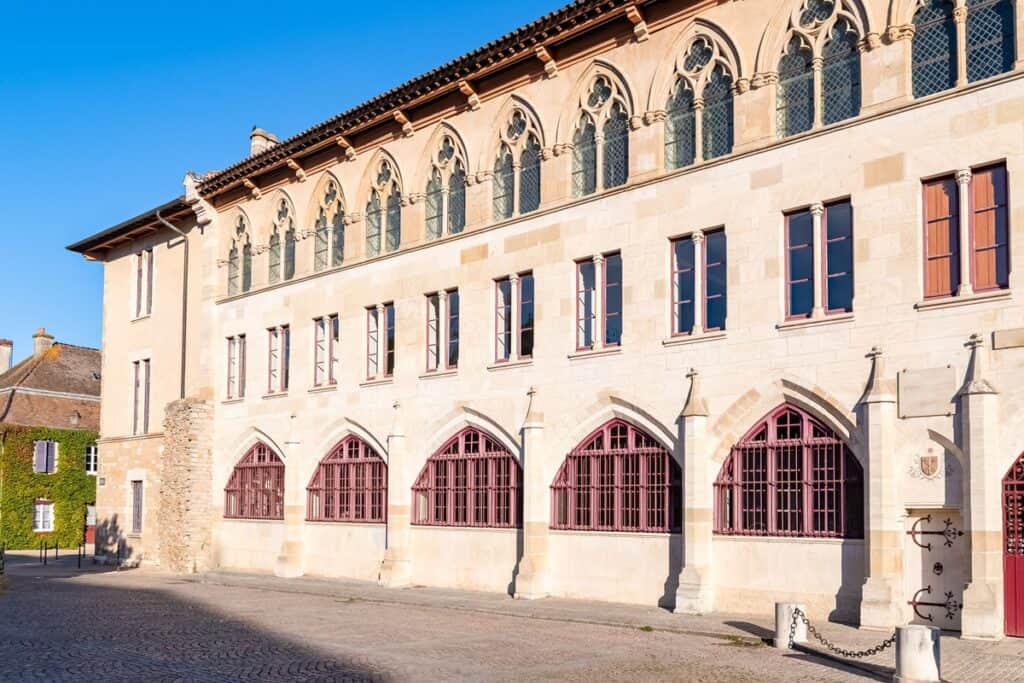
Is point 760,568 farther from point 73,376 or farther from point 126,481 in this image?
point 73,376

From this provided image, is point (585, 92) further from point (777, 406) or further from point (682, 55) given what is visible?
point (777, 406)

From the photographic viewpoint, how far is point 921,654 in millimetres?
11992

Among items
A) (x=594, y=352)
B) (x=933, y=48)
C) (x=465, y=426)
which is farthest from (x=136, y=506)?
(x=933, y=48)

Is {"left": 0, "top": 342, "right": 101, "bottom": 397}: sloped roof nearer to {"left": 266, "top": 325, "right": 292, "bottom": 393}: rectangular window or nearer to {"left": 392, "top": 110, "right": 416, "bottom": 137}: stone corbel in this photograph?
{"left": 266, "top": 325, "right": 292, "bottom": 393}: rectangular window

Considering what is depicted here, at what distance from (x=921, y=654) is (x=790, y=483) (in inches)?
278

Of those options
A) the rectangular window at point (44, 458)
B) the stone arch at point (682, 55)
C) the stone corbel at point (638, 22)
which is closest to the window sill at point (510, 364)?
the stone arch at point (682, 55)

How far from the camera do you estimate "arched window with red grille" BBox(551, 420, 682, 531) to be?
68.9 feet

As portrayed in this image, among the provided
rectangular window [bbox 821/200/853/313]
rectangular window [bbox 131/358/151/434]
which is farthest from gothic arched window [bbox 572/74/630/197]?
rectangular window [bbox 131/358/151/434]

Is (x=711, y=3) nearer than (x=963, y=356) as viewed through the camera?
No

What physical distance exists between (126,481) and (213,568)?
6.02 meters

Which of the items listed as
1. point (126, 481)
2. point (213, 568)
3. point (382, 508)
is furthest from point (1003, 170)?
point (126, 481)

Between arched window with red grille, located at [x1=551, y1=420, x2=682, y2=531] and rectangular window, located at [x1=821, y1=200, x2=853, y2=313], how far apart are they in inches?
165

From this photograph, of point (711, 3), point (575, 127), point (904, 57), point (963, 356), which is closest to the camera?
point (963, 356)

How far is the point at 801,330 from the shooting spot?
747 inches
